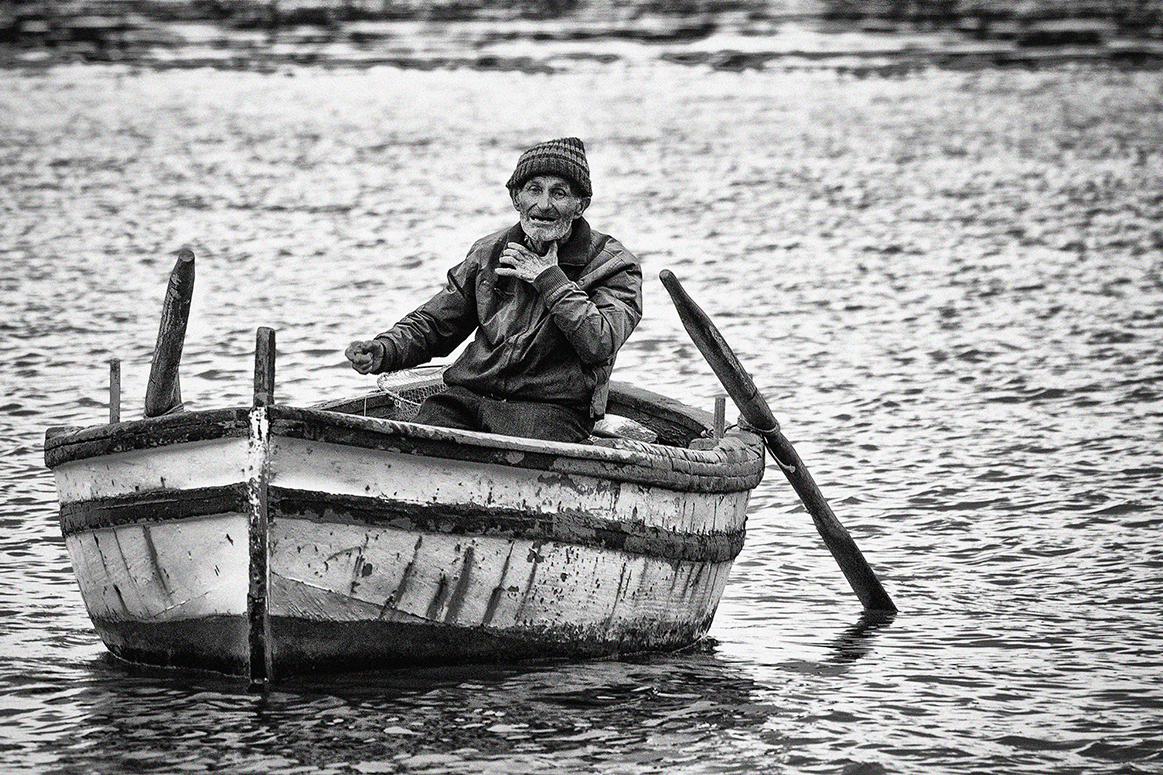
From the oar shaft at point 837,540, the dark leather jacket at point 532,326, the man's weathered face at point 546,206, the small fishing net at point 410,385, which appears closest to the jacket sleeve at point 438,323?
the dark leather jacket at point 532,326

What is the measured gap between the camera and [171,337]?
326 inches

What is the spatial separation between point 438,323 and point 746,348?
834 cm

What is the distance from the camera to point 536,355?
8.50 metres

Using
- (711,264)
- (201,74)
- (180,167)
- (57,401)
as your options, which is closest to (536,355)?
(57,401)

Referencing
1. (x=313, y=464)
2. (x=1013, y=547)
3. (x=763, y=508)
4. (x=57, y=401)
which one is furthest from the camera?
(x=57, y=401)

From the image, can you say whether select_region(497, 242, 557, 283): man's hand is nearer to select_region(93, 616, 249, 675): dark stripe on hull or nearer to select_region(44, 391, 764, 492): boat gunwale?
select_region(44, 391, 764, 492): boat gunwale

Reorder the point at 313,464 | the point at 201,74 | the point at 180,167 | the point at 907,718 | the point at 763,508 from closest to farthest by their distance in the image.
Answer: the point at 313,464, the point at 907,718, the point at 763,508, the point at 180,167, the point at 201,74

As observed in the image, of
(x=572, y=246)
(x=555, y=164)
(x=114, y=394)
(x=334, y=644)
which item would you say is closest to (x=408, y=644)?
(x=334, y=644)

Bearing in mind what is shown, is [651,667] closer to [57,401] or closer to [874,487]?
[874,487]

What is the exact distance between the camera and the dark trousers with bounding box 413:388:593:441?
8.49 metres

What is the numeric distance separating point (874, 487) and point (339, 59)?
3098cm

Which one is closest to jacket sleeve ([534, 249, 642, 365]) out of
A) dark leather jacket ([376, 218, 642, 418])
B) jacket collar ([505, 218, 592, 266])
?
dark leather jacket ([376, 218, 642, 418])

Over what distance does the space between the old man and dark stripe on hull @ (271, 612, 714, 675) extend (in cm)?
87

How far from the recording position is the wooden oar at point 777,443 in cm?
938
